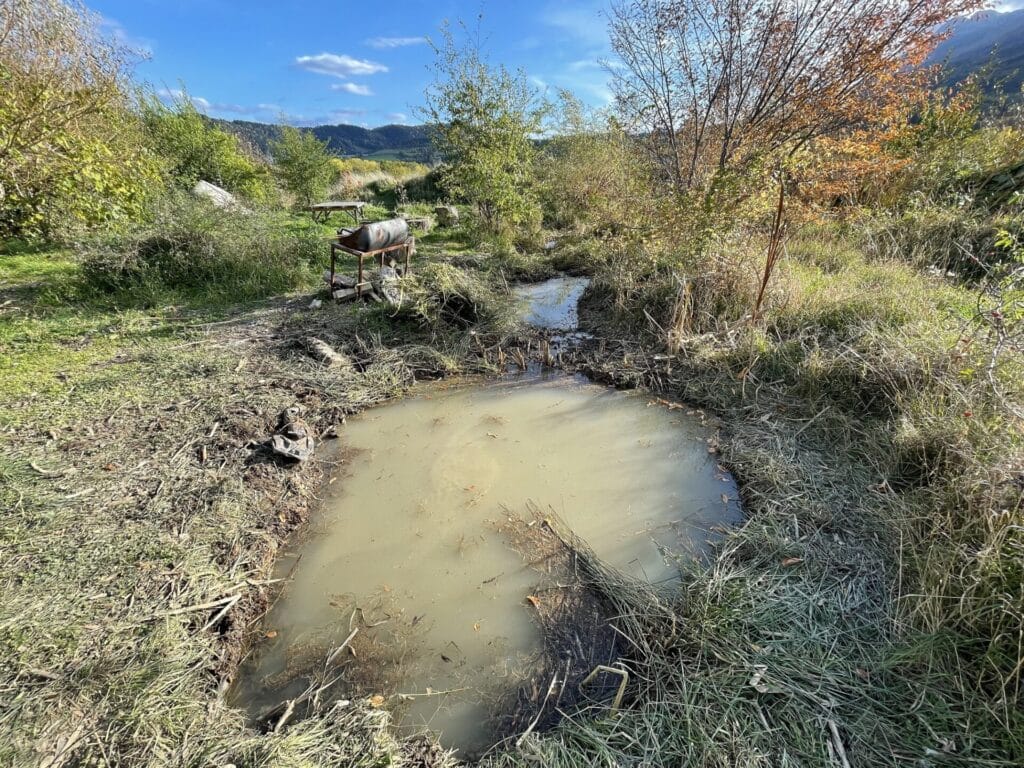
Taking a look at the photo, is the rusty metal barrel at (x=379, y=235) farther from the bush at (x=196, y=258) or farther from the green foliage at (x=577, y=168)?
the green foliage at (x=577, y=168)

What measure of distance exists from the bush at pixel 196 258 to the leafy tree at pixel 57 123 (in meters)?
0.67

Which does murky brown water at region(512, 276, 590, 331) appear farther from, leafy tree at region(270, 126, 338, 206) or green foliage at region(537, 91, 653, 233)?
leafy tree at region(270, 126, 338, 206)

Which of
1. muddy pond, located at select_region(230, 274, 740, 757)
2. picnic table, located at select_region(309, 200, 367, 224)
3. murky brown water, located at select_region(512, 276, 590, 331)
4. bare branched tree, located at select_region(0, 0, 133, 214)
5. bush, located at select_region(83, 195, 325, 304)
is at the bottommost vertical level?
muddy pond, located at select_region(230, 274, 740, 757)

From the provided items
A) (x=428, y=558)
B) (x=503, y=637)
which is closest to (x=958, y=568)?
(x=503, y=637)

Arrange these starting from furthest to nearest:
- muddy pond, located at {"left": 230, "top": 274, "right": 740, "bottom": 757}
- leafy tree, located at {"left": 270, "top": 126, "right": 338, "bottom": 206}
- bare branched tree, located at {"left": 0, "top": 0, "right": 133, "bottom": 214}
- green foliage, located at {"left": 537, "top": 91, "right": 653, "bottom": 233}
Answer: leafy tree, located at {"left": 270, "top": 126, "right": 338, "bottom": 206} → green foliage, located at {"left": 537, "top": 91, "right": 653, "bottom": 233} → bare branched tree, located at {"left": 0, "top": 0, "right": 133, "bottom": 214} → muddy pond, located at {"left": 230, "top": 274, "right": 740, "bottom": 757}

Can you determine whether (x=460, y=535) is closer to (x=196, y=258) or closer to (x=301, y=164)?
(x=196, y=258)

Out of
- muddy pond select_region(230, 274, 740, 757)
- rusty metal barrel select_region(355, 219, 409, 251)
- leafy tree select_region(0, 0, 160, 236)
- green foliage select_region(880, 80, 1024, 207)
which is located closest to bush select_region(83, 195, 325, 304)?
leafy tree select_region(0, 0, 160, 236)

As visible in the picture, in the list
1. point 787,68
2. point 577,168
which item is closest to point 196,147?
point 577,168

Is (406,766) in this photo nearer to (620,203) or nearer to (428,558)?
(428,558)

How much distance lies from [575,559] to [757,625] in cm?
89

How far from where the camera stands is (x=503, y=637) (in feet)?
6.73

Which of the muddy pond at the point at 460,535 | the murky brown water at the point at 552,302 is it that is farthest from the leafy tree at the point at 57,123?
the murky brown water at the point at 552,302

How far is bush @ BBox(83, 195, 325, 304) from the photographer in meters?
5.34

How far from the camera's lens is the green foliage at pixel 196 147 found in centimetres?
1115
